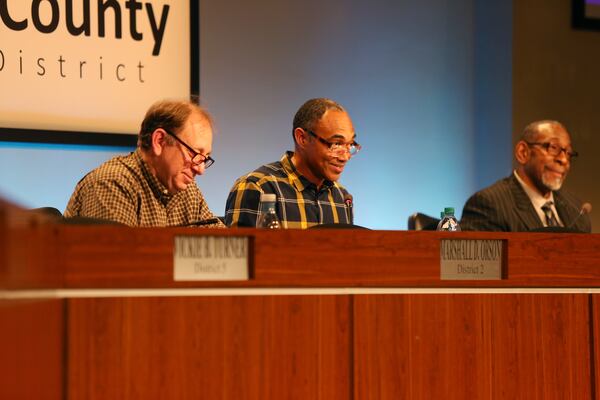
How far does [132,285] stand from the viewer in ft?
5.45

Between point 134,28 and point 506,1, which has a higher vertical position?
point 506,1

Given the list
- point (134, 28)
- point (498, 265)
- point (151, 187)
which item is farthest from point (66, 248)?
point (134, 28)

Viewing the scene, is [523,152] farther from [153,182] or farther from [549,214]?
[153,182]

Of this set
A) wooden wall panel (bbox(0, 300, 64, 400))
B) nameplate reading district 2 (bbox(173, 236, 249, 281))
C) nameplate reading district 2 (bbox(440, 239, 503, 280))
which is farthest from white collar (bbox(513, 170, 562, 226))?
wooden wall panel (bbox(0, 300, 64, 400))

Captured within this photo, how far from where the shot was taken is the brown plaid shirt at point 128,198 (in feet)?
8.49

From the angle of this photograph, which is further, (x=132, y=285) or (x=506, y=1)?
(x=506, y=1)

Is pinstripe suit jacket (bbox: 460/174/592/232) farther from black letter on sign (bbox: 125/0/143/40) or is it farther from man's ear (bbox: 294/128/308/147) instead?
black letter on sign (bbox: 125/0/143/40)

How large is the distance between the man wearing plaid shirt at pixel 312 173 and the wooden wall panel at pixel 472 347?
1348mm

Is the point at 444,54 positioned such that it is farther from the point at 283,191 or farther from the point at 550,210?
the point at 283,191

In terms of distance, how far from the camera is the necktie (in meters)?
3.80

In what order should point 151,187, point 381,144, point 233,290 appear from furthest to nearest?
point 381,144, point 151,187, point 233,290

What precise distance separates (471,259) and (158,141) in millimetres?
1227

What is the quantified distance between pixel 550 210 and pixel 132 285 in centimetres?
261

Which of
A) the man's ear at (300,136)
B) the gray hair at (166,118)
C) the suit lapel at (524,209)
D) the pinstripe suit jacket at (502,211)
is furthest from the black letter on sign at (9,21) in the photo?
the suit lapel at (524,209)
